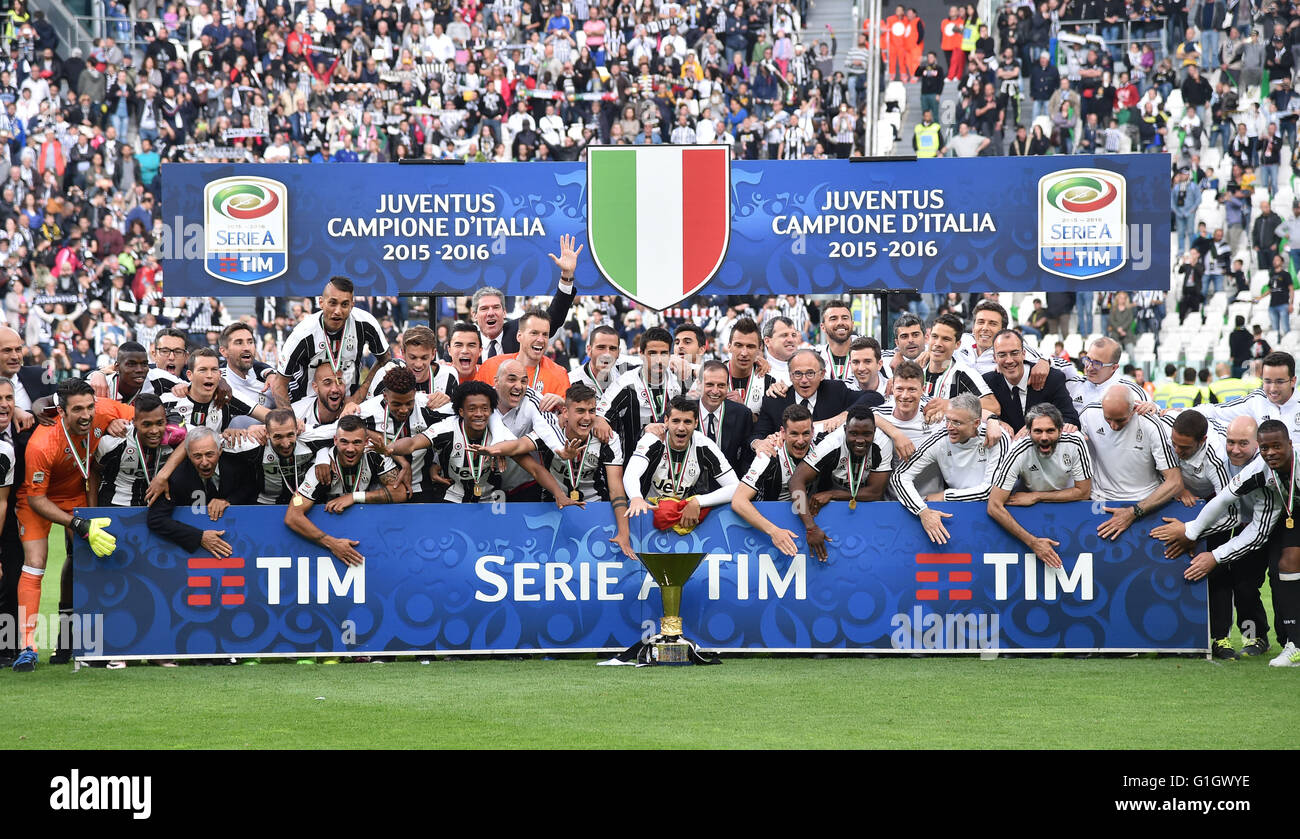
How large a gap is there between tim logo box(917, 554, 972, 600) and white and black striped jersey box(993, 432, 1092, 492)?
622mm

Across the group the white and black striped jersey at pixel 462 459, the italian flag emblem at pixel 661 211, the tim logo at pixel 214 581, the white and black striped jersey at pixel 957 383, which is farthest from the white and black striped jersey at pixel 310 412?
the white and black striped jersey at pixel 957 383

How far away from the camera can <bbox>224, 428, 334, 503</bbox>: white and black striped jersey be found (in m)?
10.8

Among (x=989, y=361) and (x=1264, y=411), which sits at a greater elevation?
(x=989, y=361)

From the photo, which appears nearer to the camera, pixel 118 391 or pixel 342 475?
pixel 342 475

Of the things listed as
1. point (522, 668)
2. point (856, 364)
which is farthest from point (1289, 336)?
point (522, 668)

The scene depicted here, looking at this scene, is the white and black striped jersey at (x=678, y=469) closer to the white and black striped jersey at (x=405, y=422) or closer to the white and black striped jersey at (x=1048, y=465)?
the white and black striped jersey at (x=405, y=422)

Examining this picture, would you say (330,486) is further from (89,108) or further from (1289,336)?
(89,108)

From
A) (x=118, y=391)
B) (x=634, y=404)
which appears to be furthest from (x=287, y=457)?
(x=634, y=404)

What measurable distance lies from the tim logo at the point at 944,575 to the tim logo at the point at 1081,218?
10.6ft

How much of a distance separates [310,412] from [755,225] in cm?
401

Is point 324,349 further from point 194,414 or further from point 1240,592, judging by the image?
point 1240,592

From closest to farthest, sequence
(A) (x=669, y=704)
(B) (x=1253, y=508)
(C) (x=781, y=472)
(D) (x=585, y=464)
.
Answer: (A) (x=669, y=704)
(B) (x=1253, y=508)
(C) (x=781, y=472)
(D) (x=585, y=464)

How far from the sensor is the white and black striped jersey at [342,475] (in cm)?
1076

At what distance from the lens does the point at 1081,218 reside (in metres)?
12.7
